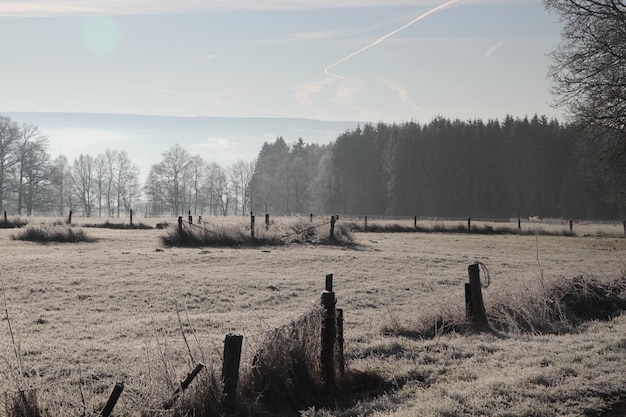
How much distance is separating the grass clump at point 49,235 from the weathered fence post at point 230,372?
2469 cm

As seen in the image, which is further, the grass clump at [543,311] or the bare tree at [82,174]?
the bare tree at [82,174]

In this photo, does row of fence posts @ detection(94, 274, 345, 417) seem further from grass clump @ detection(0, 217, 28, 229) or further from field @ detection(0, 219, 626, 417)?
grass clump @ detection(0, 217, 28, 229)

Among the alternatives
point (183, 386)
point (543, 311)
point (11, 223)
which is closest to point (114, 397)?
point (183, 386)

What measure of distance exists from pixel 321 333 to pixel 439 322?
3.93m

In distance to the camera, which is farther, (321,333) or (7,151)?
(7,151)

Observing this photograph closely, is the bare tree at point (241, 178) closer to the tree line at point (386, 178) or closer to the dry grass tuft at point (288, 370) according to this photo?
the tree line at point (386, 178)

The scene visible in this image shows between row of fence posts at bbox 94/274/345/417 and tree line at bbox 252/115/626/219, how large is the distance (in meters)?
83.8

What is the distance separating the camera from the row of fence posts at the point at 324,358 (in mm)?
5547

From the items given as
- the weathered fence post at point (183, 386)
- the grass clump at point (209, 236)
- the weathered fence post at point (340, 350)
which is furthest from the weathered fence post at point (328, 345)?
the grass clump at point (209, 236)

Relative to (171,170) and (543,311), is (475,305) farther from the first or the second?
(171,170)

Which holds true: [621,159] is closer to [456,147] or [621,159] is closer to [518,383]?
[518,383]

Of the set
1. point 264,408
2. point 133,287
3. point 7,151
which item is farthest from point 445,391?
point 7,151

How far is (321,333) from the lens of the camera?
22.3 ft

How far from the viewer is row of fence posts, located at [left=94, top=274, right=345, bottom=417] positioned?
5.55 meters
